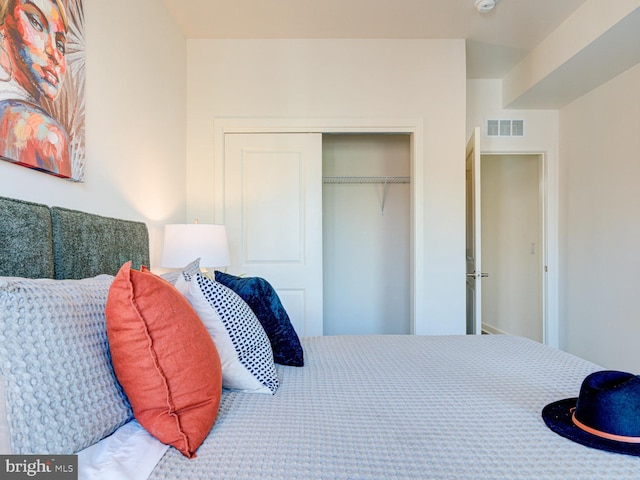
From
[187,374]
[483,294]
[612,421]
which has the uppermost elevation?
[187,374]

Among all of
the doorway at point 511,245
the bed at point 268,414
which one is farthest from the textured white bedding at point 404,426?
the doorway at point 511,245

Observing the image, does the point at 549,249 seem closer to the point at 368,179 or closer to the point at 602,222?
the point at 602,222

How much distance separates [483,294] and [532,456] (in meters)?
3.88

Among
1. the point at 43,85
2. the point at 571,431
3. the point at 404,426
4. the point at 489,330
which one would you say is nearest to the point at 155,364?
the point at 404,426

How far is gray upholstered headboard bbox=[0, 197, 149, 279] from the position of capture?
37.2 inches

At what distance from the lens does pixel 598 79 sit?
2572mm

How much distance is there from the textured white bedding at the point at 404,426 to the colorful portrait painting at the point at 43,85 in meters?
1.02

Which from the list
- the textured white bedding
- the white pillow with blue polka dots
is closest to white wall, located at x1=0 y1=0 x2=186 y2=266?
the white pillow with blue polka dots

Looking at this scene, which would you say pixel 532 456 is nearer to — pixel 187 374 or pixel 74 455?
pixel 187 374

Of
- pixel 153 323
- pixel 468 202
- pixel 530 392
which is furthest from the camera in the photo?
pixel 468 202

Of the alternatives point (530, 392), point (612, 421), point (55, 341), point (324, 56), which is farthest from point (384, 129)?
point (55, 341)

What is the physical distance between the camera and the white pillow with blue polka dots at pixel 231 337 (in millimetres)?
1003

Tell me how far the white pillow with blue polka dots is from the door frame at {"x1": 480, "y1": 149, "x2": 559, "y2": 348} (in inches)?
115

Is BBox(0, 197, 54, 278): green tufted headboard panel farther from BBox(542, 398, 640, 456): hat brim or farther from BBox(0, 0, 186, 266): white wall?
BBox(542, 398, 640, 456): hat brim
